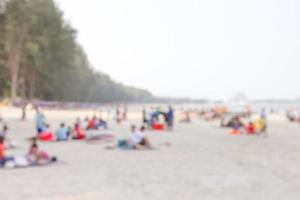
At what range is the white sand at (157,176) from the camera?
10.3m

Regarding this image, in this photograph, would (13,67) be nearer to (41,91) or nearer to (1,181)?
(41,91)

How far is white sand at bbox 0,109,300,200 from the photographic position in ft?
33.9

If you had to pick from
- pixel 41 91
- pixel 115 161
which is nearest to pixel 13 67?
pixel 41 91

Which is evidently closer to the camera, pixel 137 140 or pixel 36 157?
pixel 36 157

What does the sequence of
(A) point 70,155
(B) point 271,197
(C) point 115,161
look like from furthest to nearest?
1. (A) point 70,155
2. (C) point 115,161
3. (B) point 271,197

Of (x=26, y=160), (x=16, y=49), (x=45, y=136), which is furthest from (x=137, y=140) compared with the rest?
(x=16, y=49)

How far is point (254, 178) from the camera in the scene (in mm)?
12805

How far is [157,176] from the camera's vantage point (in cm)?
1282

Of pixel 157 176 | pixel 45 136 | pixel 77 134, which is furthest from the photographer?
pixel 77 134

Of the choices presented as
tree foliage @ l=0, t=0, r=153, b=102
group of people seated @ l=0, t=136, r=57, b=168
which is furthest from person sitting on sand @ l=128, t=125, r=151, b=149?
tree foliage @ l=0, t=0, r=153, b=102

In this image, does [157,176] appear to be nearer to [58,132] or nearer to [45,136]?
[58,132]

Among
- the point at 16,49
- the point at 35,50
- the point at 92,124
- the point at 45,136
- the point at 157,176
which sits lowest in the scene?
the point at 157,176

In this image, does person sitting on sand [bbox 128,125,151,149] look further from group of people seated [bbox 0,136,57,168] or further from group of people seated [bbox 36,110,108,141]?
group of people seated [bbox 0,136,57,168]

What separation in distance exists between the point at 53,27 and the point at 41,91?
12855mm
